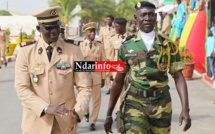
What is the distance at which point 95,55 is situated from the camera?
7.01 m

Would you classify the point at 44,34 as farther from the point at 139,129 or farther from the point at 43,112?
the point at 139,129

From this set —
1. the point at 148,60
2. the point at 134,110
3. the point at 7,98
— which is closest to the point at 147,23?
the point at 148,60

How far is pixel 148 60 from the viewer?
3.50 metres

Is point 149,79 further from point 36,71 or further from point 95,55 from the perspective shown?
point 95,55

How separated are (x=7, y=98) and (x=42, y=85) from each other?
6.58 metres

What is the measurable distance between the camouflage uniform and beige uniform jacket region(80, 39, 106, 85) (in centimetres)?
330

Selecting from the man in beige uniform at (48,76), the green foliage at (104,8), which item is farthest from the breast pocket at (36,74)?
the green foliage at (104,8)

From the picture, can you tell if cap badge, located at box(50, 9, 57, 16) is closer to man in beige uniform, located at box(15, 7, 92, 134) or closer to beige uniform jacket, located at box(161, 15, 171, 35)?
man in beige uniform, located at box(15, 7, 92, 134)

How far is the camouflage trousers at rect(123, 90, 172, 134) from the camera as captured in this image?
137 inches

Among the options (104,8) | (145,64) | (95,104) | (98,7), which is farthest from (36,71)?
(98,7)

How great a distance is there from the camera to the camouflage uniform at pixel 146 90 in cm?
346

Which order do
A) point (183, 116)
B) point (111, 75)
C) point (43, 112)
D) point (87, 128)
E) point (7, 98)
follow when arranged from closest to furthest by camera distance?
1. point (43, 112)
2. point (183, 116)
3. point (87, 128)
4. point (111, 75)
5. point (7, 98)

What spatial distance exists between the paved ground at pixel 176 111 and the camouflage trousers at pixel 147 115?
9.14 ft

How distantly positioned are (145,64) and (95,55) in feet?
11.7
